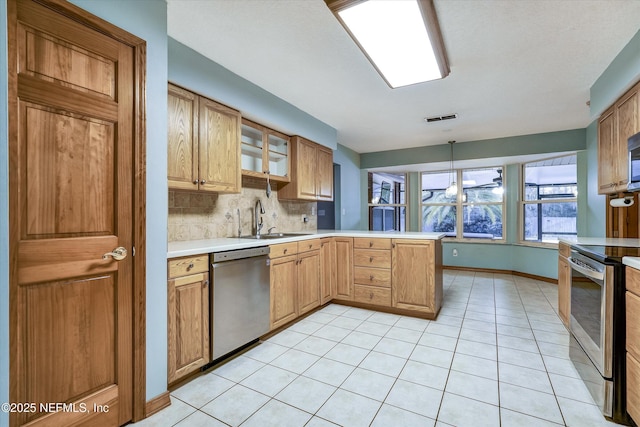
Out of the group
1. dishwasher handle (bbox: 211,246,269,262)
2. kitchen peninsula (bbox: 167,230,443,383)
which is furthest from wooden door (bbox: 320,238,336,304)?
dishwasher handle (bbox: 211,246,269,262)

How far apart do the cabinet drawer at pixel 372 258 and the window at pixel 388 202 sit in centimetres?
300

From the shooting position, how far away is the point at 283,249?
9.51ft

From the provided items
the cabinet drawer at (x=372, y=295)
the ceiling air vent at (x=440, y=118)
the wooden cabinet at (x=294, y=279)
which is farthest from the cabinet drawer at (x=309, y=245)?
the ceiling air vent at (x=440, y=118)

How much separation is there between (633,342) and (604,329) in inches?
6.5

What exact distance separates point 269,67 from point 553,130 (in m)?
4.42

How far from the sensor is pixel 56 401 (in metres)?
1.37

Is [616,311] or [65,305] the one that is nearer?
[65,305]

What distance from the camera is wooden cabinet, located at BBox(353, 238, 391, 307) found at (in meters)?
3.45

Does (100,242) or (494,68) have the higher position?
(494,68)

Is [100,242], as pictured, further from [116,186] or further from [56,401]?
[56,401]

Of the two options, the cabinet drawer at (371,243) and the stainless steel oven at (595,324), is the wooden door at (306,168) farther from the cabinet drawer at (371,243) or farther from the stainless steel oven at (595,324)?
the stainless steel oven at (595,324)

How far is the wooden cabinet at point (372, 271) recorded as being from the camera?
11.3 ft

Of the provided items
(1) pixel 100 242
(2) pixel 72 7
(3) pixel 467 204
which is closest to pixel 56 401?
(1) pixel 100 242

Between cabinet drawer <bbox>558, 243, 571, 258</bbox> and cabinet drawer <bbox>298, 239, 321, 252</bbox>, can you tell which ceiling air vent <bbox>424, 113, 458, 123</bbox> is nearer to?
cabinet drawer <bbox>558, 243, 571, 258</bbox>
